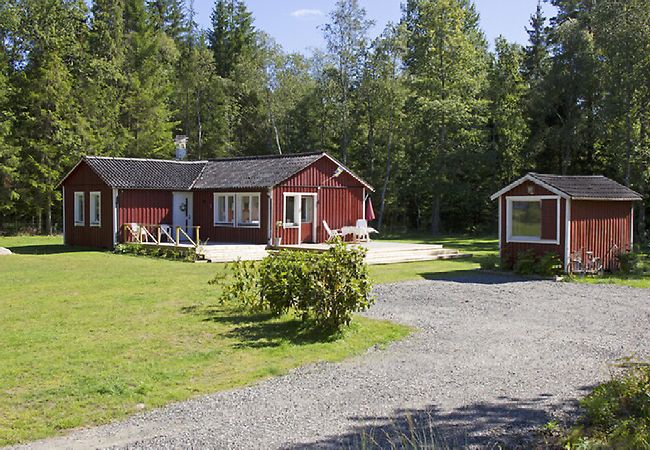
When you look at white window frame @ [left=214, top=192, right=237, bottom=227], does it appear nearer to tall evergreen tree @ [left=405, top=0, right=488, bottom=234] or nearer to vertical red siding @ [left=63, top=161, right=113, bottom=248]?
vertical red siding @ [left=63, top=161, right=113, bottom=248]

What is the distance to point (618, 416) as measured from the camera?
18.5 ft

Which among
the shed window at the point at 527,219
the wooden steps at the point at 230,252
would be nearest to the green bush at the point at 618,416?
the shed window at the point at 527,219

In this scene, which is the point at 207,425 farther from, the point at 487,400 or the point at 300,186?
the point at 300,186

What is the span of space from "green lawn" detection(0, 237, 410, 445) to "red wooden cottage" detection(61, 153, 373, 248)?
9732mm

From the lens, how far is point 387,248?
2252cm

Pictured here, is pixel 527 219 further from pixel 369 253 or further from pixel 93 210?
pixel 93 210

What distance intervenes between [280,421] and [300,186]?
18.7 metres

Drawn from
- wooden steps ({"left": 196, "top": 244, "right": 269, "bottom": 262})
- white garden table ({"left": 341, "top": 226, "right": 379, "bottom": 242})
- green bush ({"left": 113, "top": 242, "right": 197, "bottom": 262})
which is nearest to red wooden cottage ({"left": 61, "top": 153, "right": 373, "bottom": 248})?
green bush ({"left": 113, "top": 242, "right": 197, "bottom": 262})

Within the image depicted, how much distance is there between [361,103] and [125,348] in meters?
32.4

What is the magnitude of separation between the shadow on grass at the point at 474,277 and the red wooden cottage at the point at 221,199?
25.6 feet

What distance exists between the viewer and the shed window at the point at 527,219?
17.4 m

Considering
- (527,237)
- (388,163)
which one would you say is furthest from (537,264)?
(388,163)

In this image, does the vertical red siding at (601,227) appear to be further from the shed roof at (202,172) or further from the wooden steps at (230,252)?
the shed roof at (202,172)

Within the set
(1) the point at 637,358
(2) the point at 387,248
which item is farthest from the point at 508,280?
(1) the point at 637,358
